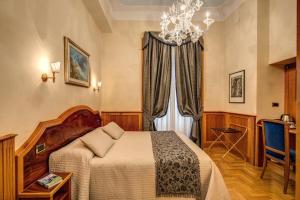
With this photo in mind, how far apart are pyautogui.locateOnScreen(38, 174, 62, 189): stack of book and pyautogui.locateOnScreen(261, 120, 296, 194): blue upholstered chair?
2798 mm

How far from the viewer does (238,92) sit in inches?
A: 174

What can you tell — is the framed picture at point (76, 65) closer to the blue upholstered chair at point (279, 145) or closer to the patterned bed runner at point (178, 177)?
the patterned bed runner at point (178, 177)

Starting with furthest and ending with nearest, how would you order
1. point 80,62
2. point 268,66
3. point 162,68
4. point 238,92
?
point 162,68, point 238,92, point 268,66, point 80,62

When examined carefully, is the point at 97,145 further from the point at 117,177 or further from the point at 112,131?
the point at 112,131

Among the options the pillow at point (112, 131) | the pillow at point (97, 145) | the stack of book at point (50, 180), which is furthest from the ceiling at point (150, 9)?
the stack of book at point (50, 180)

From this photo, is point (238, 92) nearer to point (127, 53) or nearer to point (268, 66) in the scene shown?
point (268, 66)

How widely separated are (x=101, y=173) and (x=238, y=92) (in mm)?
3533

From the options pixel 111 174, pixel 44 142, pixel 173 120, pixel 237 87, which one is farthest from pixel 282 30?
pixel 44 142

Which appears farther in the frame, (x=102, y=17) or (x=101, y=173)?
(x=102, y=17)

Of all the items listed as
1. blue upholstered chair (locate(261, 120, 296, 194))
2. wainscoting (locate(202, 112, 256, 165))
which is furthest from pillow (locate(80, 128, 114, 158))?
wainscoting (locate(202, 112, 256, 165))

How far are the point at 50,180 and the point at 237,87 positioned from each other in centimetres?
406

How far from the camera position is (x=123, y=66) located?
16.6 feet

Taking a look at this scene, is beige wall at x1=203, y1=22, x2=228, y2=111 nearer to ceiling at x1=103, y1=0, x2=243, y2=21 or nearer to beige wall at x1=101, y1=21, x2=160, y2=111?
ceiling at x1=103, y1=0, x2=243, y2=21

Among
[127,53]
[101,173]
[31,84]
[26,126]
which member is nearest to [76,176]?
[101,173]
